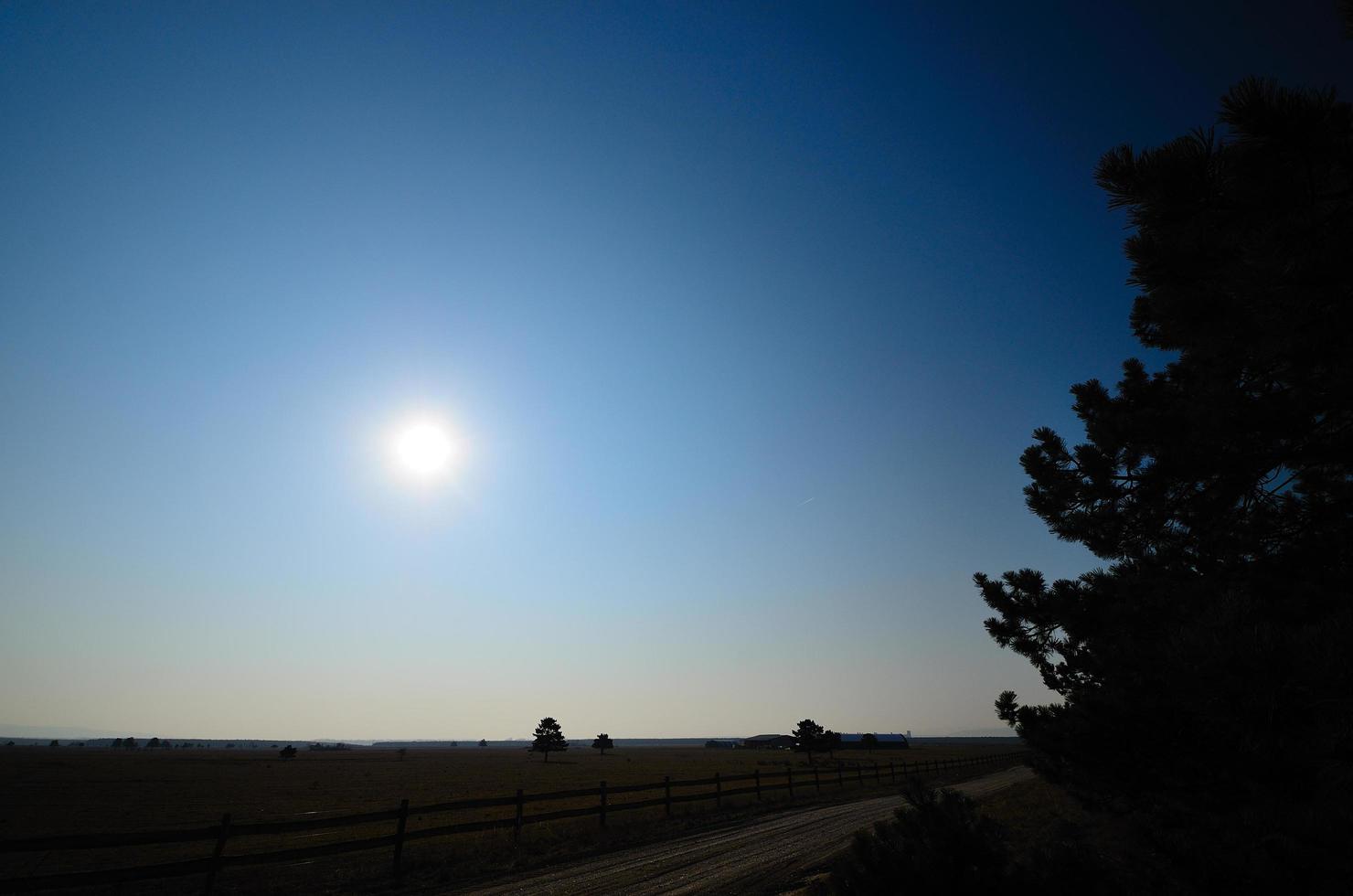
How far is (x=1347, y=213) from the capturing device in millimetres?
2748

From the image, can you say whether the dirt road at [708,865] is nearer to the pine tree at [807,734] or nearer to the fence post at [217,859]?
the fence post at [217,859]

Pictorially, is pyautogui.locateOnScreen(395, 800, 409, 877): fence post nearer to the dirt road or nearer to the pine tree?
the dirt road

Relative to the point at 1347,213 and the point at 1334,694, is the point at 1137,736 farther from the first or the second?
the point at 1347,213

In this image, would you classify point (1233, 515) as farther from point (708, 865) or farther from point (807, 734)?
point (807, 734)

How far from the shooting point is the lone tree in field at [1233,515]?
8.66ft

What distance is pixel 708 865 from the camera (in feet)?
41.4

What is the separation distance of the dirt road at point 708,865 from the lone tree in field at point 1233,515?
256 inches

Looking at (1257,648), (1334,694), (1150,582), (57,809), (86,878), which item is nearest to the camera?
(1334,694)

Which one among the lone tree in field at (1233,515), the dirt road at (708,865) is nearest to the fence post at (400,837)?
the dirt road at (708,865)

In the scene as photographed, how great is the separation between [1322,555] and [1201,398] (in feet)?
5.00

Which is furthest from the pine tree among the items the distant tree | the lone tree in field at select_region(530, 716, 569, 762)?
the lone tree in field at select_region(530, 716, 569, 762)

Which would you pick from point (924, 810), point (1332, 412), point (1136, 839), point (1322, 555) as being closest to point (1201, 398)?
point (1332, 412)

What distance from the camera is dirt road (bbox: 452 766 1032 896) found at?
10.9 m

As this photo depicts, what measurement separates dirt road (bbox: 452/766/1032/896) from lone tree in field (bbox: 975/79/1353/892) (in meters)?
6.50
